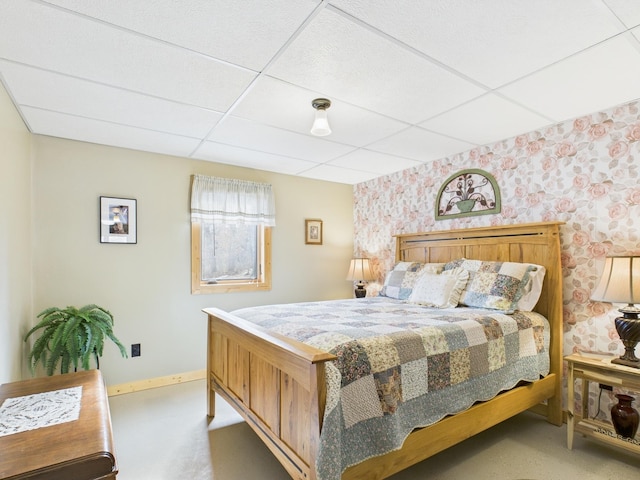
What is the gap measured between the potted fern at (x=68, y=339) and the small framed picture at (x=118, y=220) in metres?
0.84

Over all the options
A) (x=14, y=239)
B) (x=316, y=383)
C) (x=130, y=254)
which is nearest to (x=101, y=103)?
(x=14, y=239)

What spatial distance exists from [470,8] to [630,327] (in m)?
2.07

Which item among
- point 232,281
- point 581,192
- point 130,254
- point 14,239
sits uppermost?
point 581,192

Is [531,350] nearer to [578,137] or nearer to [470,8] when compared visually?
[578,137]

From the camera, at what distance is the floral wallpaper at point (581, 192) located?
7.91 ft

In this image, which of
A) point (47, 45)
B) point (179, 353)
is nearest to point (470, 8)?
point (47, 45)

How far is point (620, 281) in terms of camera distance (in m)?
2.12

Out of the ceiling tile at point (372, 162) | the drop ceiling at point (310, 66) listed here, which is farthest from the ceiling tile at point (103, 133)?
the ceiling tile at point (372, 162)

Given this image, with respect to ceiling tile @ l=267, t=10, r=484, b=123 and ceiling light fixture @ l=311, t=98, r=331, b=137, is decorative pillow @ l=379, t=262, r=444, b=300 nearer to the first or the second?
ceiling tile @ l=267, t=10, r=484, b=123

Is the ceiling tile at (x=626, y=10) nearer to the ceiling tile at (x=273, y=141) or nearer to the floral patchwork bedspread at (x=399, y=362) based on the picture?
the floral patchwork bedspread at (x=399, y=362)

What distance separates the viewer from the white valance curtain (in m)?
3.67

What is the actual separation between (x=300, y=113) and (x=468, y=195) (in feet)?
6.18

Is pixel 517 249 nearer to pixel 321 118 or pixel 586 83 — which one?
pixel 586 83

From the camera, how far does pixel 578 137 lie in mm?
2650
